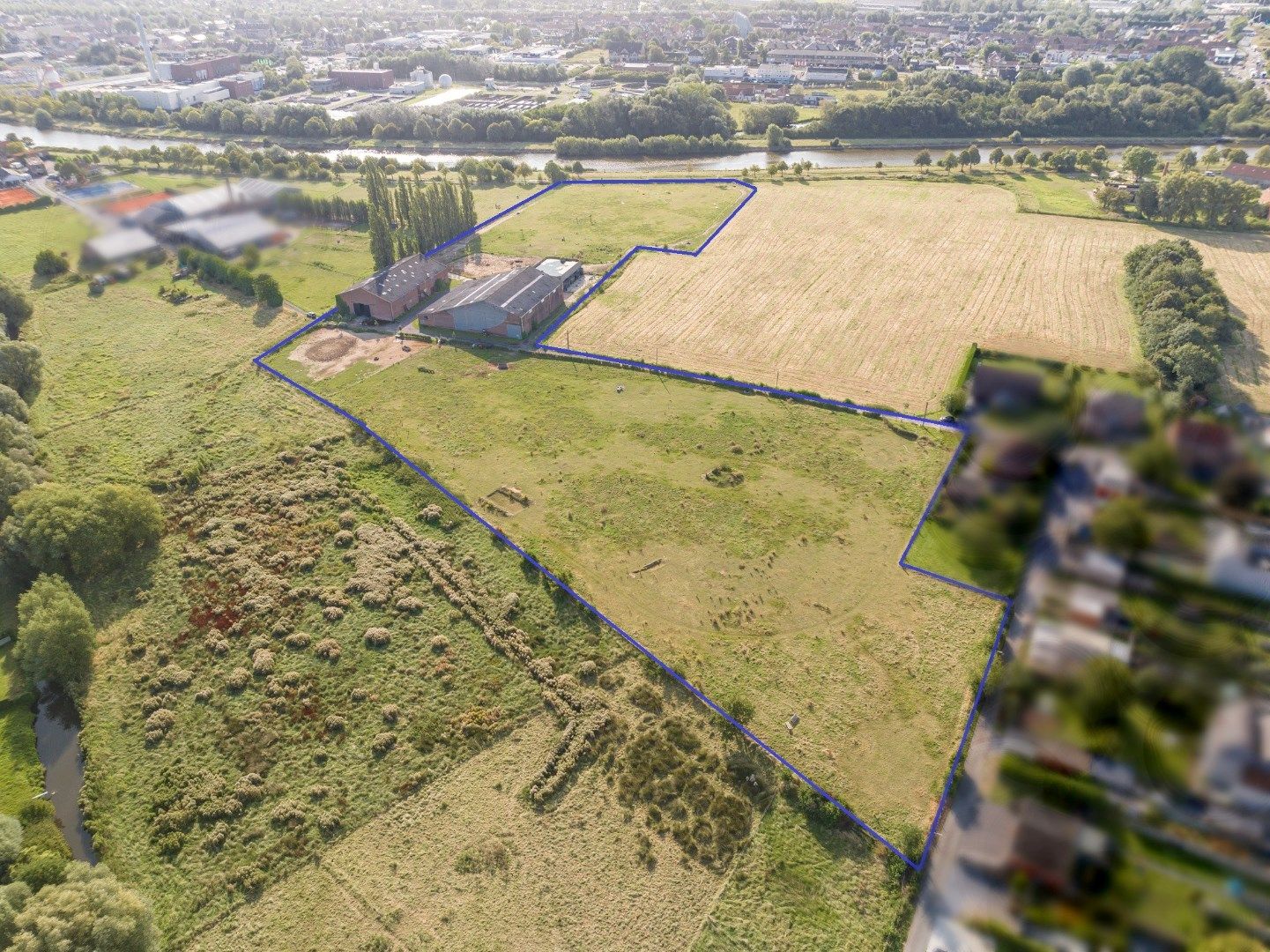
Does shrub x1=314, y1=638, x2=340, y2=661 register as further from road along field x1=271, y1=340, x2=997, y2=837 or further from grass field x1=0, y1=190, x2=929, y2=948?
road along field x1=271, y1=340, x2=997, y2=837

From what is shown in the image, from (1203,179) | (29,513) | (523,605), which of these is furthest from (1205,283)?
(29,513)

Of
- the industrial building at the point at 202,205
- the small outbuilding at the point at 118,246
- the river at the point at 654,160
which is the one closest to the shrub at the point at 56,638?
the small outbuilding at the point at 118,246

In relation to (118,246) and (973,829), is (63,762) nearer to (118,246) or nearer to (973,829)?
(973,829)

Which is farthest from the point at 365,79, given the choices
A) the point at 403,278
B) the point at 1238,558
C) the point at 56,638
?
the point at 1238,558

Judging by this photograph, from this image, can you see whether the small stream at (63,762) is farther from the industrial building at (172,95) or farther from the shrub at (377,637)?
the industrial building at (172,95)

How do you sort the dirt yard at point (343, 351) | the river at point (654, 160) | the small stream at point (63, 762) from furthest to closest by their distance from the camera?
the river at point (654, 160) < the dirt yard at point (343, 351) < the small stream at point (63, 762)

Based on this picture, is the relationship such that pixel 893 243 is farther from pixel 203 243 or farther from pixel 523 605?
pixel 203 243
